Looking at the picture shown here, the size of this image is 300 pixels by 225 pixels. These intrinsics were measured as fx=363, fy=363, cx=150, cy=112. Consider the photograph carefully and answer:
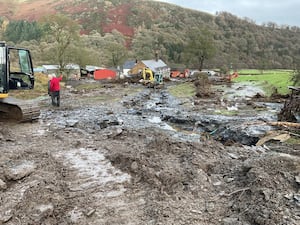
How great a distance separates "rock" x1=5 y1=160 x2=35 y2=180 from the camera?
26.9 feet

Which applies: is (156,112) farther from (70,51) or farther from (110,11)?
(110,11)

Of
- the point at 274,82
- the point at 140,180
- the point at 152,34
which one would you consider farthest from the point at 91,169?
the point at 152,34

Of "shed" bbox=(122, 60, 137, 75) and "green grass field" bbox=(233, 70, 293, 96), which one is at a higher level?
"green grass field" bbox=(233, 70, 293, 96)

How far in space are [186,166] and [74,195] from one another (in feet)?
10.2

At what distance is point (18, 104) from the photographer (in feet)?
49.3

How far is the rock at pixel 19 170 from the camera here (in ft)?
26.9

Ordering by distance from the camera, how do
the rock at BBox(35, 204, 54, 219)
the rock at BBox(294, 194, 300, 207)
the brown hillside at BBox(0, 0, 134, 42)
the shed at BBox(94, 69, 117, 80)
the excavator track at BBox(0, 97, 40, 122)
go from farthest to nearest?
the brown hillside at BBox(0, 0, 134, 42) < the shed at BBox(94, 69, 117, 80) < the excavator track at BBox(0, 97, 40, 122) < the rock at BBox(294, 194, 300, 207) < the rock at BBox(35, 204, 54, 219)

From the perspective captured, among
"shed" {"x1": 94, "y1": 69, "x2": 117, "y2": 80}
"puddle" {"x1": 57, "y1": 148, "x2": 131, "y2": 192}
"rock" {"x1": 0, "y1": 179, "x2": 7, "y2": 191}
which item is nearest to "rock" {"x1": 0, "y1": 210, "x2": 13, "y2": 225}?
"rock" {"x1": 0, "y1": 179, "x2": 7, "y2": 191}

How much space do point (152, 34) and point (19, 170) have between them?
130 metres

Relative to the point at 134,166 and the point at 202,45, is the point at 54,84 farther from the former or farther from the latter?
the point at 202,45

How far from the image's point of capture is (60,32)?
56688mm

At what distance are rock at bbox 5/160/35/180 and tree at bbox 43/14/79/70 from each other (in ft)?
164

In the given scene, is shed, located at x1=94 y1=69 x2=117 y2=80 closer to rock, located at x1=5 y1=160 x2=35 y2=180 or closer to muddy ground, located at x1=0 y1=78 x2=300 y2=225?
muddy ground, located at x1=0 y1=78 x2=300 y2=225

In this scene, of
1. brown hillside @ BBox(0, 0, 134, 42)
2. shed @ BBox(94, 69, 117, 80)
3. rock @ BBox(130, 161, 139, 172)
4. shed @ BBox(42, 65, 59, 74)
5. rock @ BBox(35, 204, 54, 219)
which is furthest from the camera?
brown hillside @ BBox(0, 0, 134, 42)
